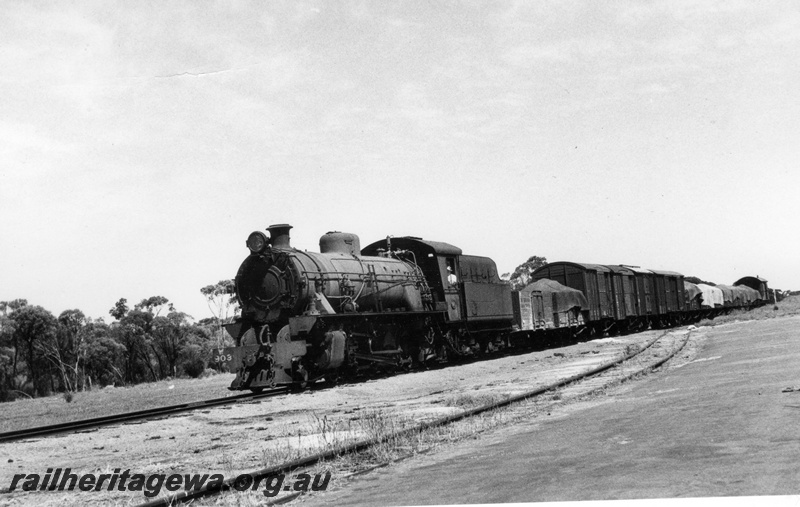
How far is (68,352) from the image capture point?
53.9 meters

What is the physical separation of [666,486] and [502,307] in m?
20.9

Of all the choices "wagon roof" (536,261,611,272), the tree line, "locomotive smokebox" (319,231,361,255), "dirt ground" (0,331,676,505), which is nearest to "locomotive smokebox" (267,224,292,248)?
"locomotive smokebox" (319,231,361,255)

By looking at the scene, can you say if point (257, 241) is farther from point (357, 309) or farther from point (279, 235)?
point (357, 309)

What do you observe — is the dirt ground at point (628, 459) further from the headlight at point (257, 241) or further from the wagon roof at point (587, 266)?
the wagon roof at point (587, 266)

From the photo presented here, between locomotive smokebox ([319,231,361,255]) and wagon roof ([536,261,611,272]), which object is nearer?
locomotive smokebox ([319,231,361,255])

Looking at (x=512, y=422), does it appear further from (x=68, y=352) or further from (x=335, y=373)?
(x=68, y=352)

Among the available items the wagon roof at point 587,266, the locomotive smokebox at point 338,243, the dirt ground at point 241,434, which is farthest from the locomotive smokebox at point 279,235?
the wagon roof at point 587,266

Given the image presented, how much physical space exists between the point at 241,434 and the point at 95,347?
47.5 meters

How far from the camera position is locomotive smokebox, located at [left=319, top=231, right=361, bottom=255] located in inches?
815

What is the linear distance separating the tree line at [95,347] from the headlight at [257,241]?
30.6 meters

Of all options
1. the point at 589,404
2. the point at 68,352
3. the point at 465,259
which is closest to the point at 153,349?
the point at 68,352

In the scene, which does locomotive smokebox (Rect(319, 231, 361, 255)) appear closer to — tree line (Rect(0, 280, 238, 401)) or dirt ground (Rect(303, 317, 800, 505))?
dirt ground (Rect(303, 317, 800, 505))

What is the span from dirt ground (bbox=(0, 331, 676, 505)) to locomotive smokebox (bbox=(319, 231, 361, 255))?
4.62m

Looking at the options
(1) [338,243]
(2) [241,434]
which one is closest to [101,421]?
(2) [241,434]
